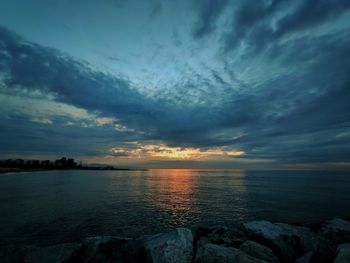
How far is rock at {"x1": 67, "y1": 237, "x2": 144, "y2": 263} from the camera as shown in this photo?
11539 mm

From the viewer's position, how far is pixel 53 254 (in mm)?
12203

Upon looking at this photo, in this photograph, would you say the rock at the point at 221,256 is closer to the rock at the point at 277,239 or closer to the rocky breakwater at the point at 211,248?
the rocky breakwater at the point at 211,248

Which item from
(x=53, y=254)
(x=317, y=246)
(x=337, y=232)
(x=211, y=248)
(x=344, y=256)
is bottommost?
(x=317, y=246)

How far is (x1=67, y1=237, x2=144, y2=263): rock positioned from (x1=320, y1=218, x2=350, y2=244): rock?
547 inches

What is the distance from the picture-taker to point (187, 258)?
9961 mm

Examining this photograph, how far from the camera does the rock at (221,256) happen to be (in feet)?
29.3

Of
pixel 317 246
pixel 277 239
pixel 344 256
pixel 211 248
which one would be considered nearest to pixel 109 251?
pixel 211 248

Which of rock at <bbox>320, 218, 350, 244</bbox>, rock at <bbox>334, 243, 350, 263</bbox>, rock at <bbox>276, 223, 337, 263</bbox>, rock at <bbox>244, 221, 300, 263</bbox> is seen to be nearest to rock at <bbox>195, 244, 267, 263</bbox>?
rock at <bbox>334, 243, 350, 263</bbox>

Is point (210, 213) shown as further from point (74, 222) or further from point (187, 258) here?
point (187, 258)

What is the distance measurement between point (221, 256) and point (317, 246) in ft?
28.5

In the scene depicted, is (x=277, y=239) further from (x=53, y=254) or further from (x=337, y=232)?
(x=53, y=254)

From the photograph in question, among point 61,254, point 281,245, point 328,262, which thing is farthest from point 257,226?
point 61,254

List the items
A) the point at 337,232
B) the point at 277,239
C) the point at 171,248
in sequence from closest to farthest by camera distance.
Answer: the point at 171,248, the point at 277,239, the point at 337,232

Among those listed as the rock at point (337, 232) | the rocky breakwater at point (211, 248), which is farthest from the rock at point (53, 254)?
the rock at point (337, 232)
